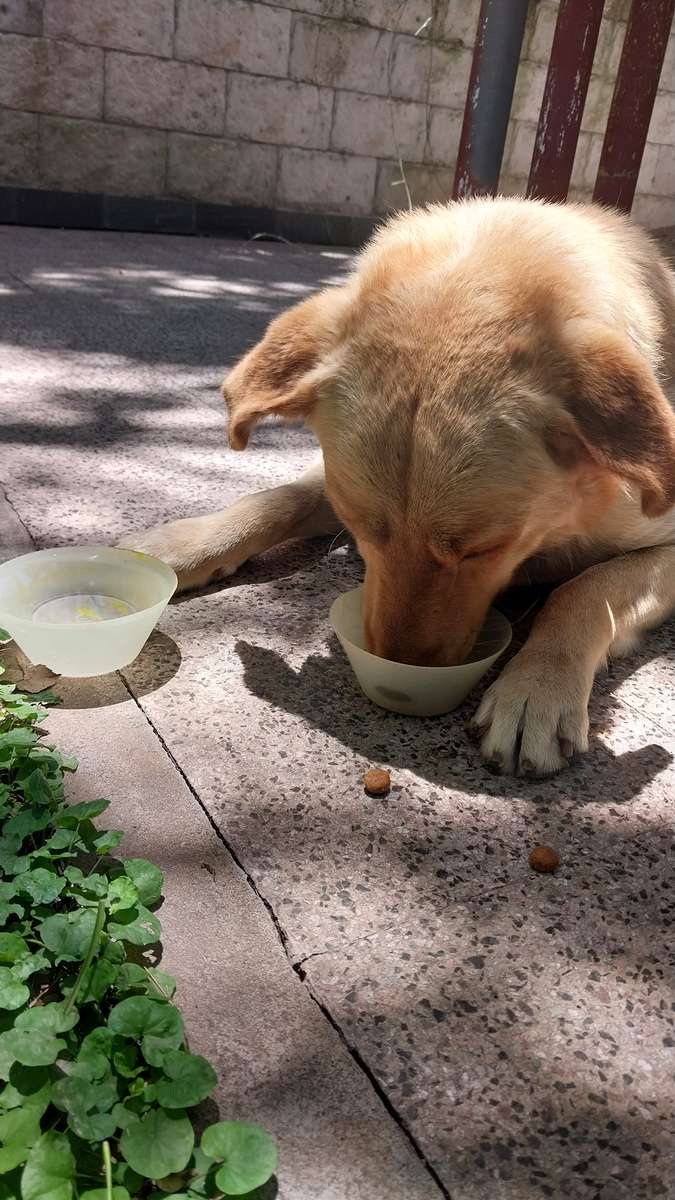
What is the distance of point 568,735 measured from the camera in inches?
84.2

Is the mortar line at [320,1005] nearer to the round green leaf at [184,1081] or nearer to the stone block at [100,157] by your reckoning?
the round green leaf at [184,1081]

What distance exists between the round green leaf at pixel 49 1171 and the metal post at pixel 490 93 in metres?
A: 4.89

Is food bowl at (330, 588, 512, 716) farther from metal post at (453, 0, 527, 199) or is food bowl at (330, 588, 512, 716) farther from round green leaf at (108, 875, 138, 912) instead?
metal post at (453, 0, 527, 199)

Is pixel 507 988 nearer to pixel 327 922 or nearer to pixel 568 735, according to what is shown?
pixel 327 922

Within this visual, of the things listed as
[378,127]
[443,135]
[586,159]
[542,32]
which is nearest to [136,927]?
[378,127]

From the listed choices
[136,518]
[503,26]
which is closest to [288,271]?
[503,26]

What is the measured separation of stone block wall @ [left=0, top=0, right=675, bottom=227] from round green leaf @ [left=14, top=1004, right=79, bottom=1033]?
25.9ft

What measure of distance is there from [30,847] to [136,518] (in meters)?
1.53

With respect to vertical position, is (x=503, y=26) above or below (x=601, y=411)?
above

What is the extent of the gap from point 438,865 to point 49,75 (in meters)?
7.83

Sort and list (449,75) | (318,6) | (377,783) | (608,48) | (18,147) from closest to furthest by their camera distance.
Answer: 1. (377,783)
2. (18,147)
3. (318,6)
4. (449,75)
5. (608,48)

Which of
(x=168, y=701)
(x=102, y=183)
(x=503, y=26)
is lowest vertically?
(x=168, y=701)

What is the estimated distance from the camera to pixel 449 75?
9.29 metres

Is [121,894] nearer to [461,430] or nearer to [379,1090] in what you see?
[379,1090]
